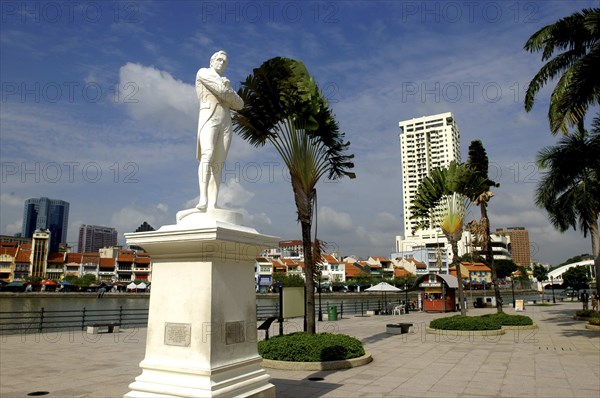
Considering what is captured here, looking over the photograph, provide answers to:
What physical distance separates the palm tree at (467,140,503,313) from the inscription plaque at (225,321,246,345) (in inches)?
630

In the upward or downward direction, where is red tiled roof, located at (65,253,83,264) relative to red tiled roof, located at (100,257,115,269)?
upward

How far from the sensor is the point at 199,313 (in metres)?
5.65

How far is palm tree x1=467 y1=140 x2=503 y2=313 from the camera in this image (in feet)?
66.2

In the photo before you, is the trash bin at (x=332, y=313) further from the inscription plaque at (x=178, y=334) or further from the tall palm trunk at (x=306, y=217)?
the inscription plaque at (x=178, y=334)

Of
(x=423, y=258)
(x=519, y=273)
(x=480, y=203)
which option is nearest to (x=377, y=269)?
(x=423, y=258)

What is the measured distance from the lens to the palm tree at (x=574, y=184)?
19.8 meters

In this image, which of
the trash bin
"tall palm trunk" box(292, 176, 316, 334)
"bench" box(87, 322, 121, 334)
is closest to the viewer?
"tall palm trunk" box(292, 176, 316, 334)

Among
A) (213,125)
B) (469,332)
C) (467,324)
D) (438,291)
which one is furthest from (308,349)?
(438,291)

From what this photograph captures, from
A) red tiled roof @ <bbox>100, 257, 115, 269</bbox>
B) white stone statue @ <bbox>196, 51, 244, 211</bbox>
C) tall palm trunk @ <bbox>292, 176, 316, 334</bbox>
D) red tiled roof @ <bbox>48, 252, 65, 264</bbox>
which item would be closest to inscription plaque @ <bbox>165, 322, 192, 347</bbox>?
white stone statue @ <bbox>196, 51, 244, 211</bbox>

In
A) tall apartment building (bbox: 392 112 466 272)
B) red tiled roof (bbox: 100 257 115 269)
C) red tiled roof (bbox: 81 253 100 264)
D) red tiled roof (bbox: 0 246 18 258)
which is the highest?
tall apartment building (bbox: 392 112 466 272)

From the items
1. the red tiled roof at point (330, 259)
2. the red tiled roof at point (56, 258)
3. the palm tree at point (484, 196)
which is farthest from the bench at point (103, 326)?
the red tiled roof at point (56, 258)

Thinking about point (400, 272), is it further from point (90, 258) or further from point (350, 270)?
point (90, 258)

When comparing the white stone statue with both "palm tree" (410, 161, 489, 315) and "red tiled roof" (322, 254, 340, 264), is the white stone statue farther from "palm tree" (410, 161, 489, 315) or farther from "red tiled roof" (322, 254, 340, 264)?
"red tiled roof" (322, 254, 340, 264)

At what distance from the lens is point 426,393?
8367 mm
